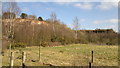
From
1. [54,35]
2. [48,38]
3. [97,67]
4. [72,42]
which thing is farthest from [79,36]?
[97,67]

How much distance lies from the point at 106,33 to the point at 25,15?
72.1 feet

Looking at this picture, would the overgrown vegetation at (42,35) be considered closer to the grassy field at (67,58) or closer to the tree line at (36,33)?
the tree line at (36,33)

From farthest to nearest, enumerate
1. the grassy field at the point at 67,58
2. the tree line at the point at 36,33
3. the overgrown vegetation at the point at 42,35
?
the overgrown vegetation at the point at 42,35
the tree line at the point at 36,33
the grassy field at the point at 67,58

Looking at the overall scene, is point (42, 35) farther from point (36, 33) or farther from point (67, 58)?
point (67, 58)

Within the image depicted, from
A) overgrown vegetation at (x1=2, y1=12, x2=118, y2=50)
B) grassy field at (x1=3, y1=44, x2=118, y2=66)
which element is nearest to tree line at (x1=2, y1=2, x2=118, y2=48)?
overgrown vegetation at (x1=2, y1=12, x2=118, y2=50)

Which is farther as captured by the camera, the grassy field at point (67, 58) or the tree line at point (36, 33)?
the tree line at point (36, 33)

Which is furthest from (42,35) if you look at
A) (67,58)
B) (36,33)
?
(67,58)

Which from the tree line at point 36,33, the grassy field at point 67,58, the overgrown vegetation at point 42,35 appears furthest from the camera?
the overgrown vegetation at point 42,35

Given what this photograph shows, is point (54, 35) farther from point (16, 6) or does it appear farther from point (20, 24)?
point (16, 6)

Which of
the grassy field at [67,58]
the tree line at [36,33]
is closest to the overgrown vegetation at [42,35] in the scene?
the tree line at [36,33]

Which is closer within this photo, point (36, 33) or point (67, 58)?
point (67, 58)

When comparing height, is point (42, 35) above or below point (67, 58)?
above

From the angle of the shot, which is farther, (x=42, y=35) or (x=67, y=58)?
(x=42, y=35)

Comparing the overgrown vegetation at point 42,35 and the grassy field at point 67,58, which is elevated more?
the overgrown vegetation at point 42,35
